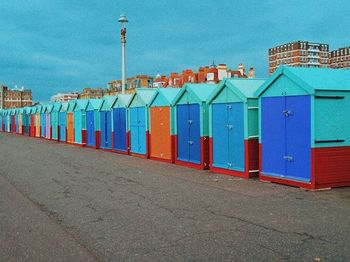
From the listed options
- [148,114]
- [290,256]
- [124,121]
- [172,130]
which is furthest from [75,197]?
[124,121]

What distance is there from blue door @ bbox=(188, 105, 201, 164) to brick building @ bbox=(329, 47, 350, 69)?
25.2 m

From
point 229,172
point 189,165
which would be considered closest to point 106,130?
point 189,165

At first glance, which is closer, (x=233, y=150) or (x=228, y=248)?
(x=228, y=248)

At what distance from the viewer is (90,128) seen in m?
27.1

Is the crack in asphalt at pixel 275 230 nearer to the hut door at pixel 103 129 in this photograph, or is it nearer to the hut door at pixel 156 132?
the hut door at pixel 156 132

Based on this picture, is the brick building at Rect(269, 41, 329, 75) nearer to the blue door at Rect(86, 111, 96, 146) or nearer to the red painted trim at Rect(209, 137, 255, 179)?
the blue door at Rect(86, 111, 96, 146)

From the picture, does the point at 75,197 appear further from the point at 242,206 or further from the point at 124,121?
the point at 124,121

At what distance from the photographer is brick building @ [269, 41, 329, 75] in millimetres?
37303

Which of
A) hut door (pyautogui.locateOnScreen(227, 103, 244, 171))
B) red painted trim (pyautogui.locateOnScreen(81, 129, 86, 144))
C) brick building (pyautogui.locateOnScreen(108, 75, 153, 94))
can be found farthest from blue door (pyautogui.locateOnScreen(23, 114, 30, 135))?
hut door (pyautogui.locateOnScreen(227, 103, 244, 171))

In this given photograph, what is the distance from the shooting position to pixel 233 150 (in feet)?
43.5

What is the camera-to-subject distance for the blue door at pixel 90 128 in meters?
26.6

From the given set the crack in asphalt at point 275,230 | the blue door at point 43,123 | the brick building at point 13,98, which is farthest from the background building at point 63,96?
the crack in asphalt at point 275,230

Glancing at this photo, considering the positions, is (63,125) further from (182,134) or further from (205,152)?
(205,152)

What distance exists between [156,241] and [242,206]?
273 cm
